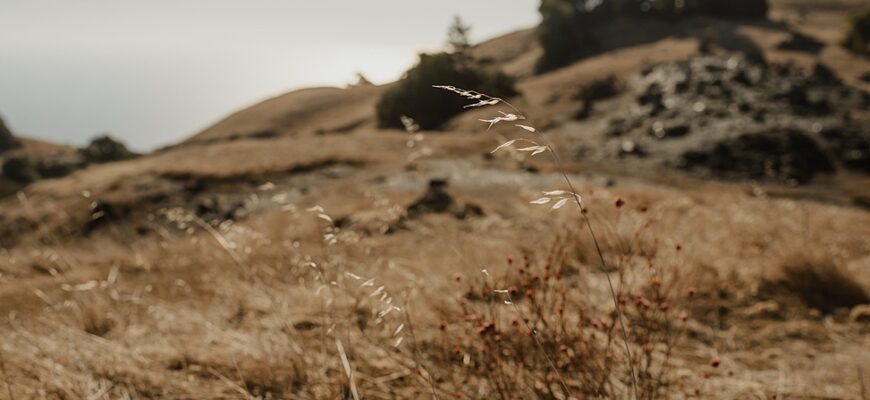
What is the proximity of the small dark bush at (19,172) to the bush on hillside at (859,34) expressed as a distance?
75823mm

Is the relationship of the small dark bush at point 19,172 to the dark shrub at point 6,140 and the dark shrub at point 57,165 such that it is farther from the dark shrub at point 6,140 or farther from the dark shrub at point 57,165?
the dark shrub at point 6,140

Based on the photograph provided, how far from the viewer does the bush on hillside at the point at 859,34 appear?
46562 millimetres

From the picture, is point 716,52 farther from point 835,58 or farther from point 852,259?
point 852,259

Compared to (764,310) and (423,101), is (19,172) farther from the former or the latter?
(764,310)

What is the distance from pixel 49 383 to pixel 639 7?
82.1 m

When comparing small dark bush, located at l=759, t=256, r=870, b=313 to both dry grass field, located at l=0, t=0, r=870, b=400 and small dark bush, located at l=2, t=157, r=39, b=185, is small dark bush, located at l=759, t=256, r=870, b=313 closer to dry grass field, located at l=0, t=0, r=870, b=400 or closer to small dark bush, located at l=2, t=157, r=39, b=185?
dry grass field, located at l=0, t=0, r=870, b=400

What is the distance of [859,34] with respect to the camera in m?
47.1

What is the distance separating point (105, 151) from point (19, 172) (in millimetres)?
6883

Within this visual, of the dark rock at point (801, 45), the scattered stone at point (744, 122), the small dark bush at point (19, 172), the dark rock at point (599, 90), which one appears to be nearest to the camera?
the scattered stone at point (744, 122)

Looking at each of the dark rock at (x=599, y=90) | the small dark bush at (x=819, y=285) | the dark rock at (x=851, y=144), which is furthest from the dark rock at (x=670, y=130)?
the small dark bush at (x=819, y=285)

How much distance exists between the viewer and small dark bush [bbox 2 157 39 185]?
42.9m

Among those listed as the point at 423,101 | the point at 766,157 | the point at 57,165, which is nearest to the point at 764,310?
the point at 766,157

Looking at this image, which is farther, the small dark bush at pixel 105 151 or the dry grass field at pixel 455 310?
the small dark bush at pixel 105 151

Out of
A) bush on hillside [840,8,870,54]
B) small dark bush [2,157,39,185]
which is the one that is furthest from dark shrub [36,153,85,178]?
bush on hillside [840,8,870,54]
